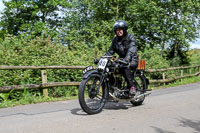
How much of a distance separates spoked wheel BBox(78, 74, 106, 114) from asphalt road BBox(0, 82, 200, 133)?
0.18 m

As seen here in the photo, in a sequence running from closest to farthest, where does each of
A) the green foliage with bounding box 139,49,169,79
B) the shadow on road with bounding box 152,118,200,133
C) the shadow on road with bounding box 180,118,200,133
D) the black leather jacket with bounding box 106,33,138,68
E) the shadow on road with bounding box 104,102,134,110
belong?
the shadow on road with bounding box 152,118,200,133 < the shadow on road with bounding box 180,118,200,133 < the black leather jacket with bounding box 106,33,138,68 < the shadow on road with bounding box 104,102,134,110 < the green foliage with bounding box 139,49,169,79

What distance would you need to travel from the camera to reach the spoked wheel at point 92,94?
529 centimetres

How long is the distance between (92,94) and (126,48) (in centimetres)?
157

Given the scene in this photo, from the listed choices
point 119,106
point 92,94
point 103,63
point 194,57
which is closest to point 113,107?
point 119,106

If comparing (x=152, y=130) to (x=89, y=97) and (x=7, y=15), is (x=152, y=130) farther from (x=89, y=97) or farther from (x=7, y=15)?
(x=7, y=15)

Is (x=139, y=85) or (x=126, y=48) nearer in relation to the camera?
(x=126, y=48)

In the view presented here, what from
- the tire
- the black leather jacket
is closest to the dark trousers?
the black leather jacket

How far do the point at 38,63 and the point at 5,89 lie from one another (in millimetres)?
2013

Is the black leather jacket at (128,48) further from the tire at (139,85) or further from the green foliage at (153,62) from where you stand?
the green foliage at (153,62)

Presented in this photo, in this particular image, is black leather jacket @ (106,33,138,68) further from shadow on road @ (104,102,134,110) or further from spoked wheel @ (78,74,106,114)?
shadow on road @ (104,102,134,110)

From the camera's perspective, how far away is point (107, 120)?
4.98m

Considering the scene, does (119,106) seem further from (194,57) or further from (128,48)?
(194,57)

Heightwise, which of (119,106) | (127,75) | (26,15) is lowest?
(119,106)

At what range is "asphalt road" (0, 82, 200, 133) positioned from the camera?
432 centimetres
